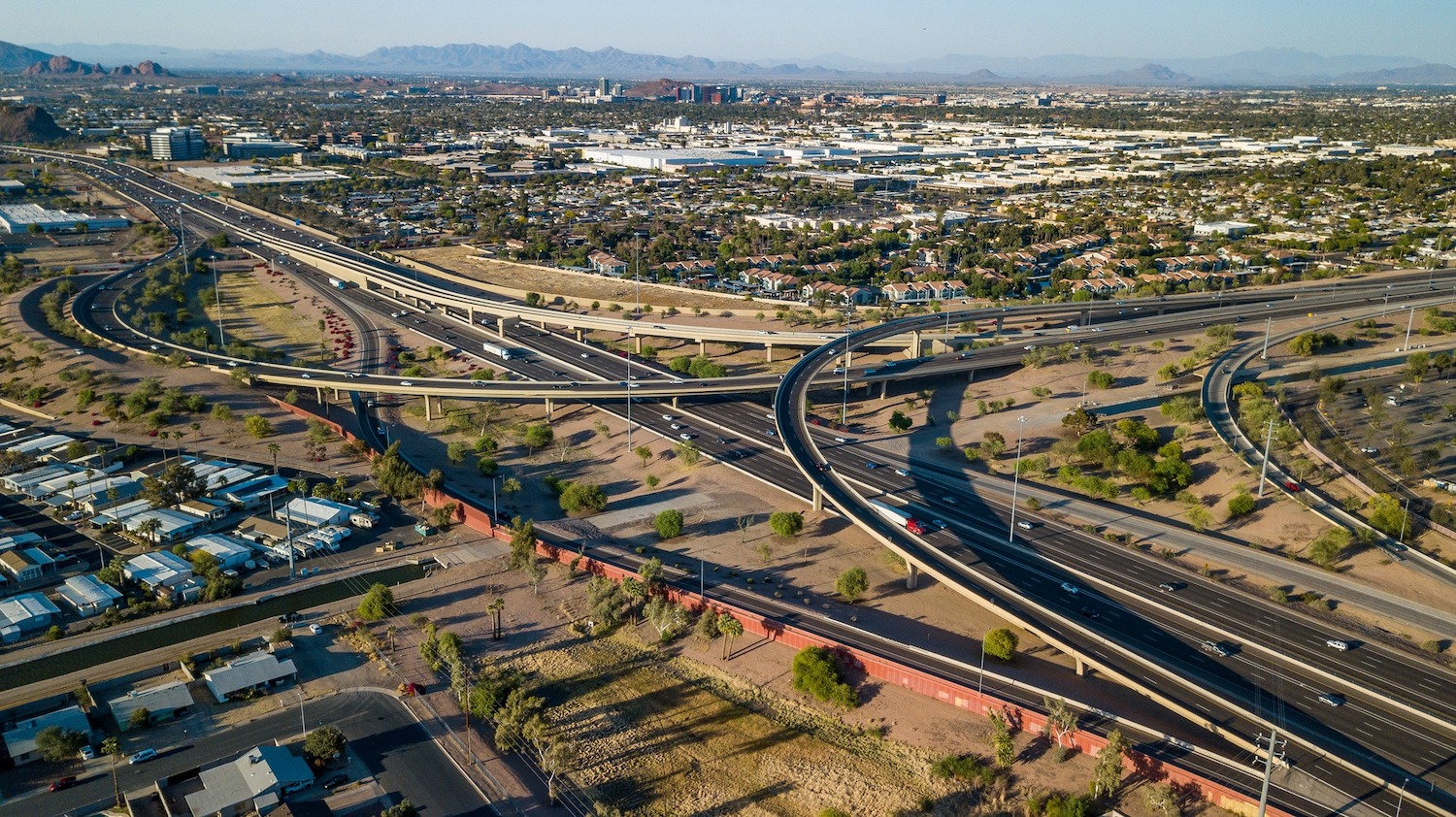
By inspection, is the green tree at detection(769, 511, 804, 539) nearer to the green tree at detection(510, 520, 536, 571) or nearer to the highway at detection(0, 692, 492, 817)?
the green tree at detection(510, 520, 536, 571)

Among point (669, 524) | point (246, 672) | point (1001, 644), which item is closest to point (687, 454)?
point (669, 524)

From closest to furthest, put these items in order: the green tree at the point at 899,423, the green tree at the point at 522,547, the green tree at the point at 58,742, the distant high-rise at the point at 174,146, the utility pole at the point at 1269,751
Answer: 1. the utility pole at the point at 1269,751
2. the green tree at the point at 58,742
3. the green tree at the point at 522,547
4. the green tree at the point at 899,423
5. the distant high-rise at the point at 174,146

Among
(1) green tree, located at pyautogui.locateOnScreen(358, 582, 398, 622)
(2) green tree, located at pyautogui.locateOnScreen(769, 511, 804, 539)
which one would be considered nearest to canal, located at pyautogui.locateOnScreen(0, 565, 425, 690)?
(1) green tree, located at pyautogui.locateOnScreen(358, 582, 398, 622)

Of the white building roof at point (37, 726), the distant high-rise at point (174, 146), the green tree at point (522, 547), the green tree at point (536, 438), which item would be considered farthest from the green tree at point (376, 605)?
the distant high-rise at point (174, 146)

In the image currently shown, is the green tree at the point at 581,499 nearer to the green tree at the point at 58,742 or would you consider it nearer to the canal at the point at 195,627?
the canal at the point at 195,627

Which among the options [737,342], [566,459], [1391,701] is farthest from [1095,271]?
[1391,701]

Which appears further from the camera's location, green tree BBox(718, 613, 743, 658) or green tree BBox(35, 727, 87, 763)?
green tree BBox(718, 613, 743, 658)

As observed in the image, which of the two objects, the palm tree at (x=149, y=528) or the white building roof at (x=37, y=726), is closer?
the white building roof at (x=37, y=726)
